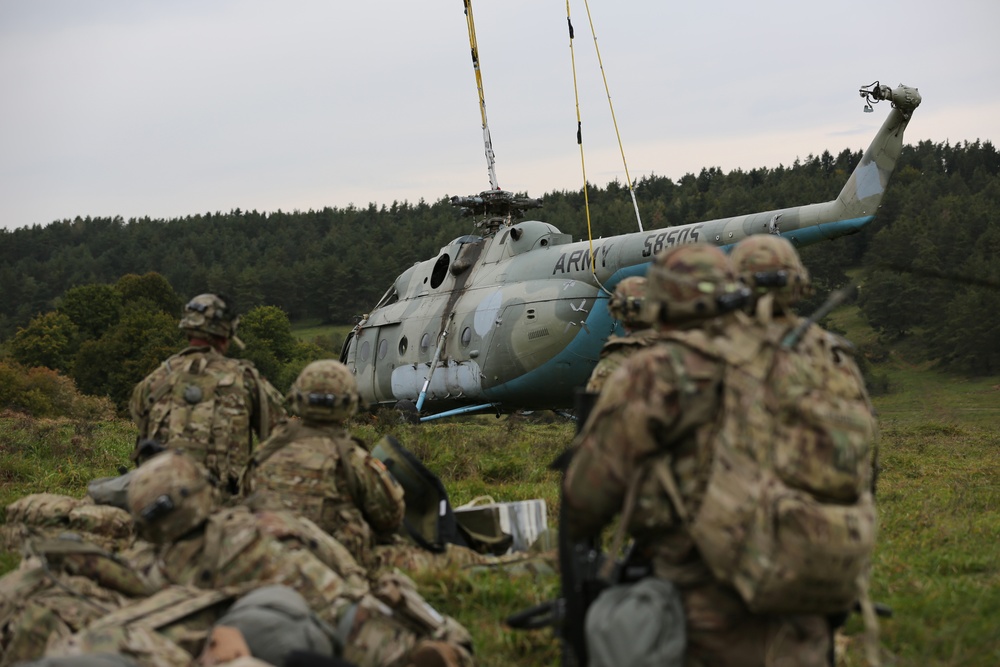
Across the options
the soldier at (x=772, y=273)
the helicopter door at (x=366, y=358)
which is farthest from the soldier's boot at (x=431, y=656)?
the helicopter door at (x=366, y=358)

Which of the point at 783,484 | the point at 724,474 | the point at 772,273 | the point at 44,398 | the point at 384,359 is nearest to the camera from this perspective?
the point at 783,484

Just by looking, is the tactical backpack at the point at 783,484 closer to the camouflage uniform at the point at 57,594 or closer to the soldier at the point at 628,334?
the camouflage uniform at the point at 57,594

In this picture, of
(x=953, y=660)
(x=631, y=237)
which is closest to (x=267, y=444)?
(x=953, y=660)

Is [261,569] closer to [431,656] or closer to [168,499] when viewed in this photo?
[168,499]

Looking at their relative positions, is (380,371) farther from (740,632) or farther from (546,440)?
(740,632)

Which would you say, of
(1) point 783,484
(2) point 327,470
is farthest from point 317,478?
(1) point 783,484

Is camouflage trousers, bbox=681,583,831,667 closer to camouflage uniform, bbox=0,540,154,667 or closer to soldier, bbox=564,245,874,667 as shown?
soldier, bbox=564,245,874,667

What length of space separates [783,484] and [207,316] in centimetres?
473

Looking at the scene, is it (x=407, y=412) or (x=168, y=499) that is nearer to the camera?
(x=168, y=499)

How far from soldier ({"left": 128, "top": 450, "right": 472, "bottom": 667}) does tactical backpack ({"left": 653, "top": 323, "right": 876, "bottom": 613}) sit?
140 cm

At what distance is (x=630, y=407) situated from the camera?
3.75m

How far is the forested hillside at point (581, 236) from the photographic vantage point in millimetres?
41875

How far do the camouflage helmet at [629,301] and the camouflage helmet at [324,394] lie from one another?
102 inches

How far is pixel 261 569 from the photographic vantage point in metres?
4.54
